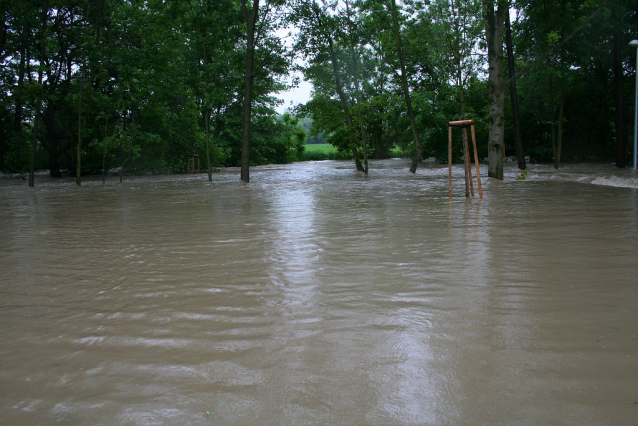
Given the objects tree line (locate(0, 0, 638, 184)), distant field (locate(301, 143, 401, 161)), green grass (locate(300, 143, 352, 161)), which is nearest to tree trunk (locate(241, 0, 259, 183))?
tree line (locate(0, 0, 638, 184))

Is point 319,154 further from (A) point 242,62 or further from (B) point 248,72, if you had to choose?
(B) point 248,72

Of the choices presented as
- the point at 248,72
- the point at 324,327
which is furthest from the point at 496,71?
the point at 324,327

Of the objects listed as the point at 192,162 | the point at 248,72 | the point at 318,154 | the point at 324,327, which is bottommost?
the point at 324,327

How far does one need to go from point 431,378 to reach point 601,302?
1950mm

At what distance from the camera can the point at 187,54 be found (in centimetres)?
2194

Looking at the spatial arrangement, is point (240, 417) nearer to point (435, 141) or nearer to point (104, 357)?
point (104, 357)

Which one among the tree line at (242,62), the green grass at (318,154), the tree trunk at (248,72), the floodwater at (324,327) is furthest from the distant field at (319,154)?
the floodwater at (324,327)

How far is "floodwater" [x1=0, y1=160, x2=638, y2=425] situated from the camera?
2484 mm

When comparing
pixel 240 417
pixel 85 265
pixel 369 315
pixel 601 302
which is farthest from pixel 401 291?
pixel 85 265

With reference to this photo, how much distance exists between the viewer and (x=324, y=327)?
3496 millimetres

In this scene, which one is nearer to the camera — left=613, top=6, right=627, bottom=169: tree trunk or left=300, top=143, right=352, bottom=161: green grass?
left=613, top=6, right=627, bottom=169: tree trunk

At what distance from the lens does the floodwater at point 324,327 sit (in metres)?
2.48

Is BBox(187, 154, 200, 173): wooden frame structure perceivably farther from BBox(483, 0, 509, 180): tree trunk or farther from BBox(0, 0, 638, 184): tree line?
BBox(483, 0, 509, 180): tree trunk

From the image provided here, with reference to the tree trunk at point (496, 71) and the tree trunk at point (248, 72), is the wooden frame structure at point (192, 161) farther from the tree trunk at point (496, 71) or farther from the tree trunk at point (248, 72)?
the tree trunk at point (496, 71)
